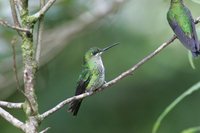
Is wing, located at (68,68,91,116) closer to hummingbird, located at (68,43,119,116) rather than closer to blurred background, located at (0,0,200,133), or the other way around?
hummingbird, located at (68,43,119,116)

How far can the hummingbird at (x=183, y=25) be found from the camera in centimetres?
288

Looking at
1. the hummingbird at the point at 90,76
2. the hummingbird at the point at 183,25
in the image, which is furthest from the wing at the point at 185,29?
the hummingbird at the point at 90,76

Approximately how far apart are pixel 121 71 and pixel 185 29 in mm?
3239

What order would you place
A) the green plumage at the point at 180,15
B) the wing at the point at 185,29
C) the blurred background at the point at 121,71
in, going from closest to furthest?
the wing at the point at 185,29, the green plumage at the point at 180,15, the blurred background at the point at 121,71

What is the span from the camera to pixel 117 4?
4863mm

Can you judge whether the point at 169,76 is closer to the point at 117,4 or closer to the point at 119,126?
the point at 119,126

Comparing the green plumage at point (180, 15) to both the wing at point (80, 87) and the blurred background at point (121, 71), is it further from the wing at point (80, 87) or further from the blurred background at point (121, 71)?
the blurred background at point (121, 71)

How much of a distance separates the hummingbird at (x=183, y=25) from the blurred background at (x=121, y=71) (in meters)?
2.20

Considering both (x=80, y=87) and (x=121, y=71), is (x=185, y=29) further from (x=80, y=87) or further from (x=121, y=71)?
(x=121, y=71)

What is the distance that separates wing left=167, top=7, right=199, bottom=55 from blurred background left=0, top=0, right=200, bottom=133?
2.24m

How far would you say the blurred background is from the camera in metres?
5.60

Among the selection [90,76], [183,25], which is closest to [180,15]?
[183,25]

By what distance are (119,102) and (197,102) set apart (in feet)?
2.40

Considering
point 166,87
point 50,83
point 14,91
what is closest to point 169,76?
point 166,87
